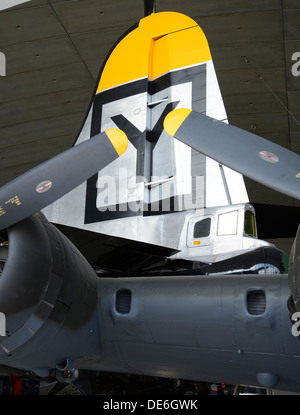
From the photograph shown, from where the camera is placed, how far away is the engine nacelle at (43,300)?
515 cm

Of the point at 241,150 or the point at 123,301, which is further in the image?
the point at 123,301

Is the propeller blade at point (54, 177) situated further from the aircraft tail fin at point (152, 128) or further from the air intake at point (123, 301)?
the aircraft tail fin at point (152, 128)

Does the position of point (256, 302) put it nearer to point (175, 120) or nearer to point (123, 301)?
point (123, 301)

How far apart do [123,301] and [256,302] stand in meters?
1.51

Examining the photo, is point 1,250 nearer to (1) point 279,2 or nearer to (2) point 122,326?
(2) point 122,326

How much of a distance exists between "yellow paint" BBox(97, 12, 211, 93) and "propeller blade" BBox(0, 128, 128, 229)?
450 centimetres

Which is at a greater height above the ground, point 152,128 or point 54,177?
point 152,128

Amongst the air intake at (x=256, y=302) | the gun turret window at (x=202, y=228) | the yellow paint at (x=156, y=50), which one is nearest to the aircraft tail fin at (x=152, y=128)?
the yellow paint at (x=156, y=50)

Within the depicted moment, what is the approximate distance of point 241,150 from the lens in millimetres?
4945

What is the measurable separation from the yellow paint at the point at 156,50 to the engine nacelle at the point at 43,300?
489 cm

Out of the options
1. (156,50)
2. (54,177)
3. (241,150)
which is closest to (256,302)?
(241,150)

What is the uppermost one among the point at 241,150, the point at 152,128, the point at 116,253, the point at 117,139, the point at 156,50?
the point at 156,50

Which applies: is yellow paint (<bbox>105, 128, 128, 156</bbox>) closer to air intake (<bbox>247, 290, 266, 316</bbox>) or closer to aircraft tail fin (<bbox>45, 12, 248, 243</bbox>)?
air intake (<bbox>247, 290, 266, 316</bbox>)

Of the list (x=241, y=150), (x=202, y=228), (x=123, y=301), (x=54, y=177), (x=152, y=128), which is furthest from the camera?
(x=152, y=128)
